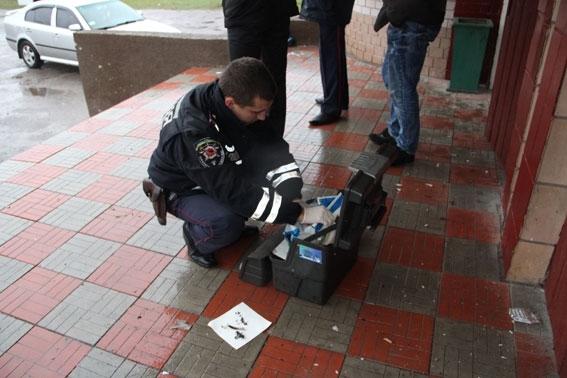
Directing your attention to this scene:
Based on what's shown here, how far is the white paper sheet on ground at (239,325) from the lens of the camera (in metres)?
2.37

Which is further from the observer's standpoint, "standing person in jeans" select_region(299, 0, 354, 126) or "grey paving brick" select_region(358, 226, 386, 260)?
"standing person in jeans" select_region(299, 0, 354, 126)

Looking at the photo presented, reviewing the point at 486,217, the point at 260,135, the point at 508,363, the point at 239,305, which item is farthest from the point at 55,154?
the point at 508,363

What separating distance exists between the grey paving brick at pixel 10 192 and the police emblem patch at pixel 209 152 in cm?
211

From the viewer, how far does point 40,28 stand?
10.6m

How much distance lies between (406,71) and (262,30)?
120 cm

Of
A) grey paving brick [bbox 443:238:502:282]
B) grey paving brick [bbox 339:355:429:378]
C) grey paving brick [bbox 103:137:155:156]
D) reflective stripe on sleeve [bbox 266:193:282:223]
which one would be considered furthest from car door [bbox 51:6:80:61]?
grey paving brick [bbox 339:355:429:378]

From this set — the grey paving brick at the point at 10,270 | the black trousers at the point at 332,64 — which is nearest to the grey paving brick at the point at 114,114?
the black trousers at the point at 332,64

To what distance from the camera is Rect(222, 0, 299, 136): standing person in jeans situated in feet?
12.1

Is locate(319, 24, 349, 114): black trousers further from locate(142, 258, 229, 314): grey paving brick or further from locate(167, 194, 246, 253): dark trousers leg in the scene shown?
locate(142, 258, 229, 314): grey paving brick

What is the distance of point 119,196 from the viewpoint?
3705mm

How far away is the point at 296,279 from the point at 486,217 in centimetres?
159

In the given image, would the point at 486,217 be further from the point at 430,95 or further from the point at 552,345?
the point at 430,95

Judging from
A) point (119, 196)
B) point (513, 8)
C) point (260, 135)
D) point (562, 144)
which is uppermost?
point (513, 8)

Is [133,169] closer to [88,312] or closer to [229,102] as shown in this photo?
[88,312]
